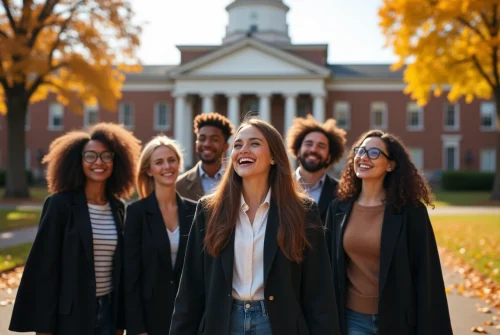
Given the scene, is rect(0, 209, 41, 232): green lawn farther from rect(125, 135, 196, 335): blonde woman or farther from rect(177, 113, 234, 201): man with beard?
rect(125, 135, 196, 335): blonde woman

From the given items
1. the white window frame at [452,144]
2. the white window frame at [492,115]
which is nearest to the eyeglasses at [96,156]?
the white window frame at [452,144]

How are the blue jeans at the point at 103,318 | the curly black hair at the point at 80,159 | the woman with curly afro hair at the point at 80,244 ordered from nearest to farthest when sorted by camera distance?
1. the woman with curly afro hair at the point at 80,244
2. the blue jeans at the point at 103,318
3. the curly black hair at the point at 80,159

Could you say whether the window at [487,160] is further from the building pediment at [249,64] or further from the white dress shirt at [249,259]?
the white dress shirt at [249,259]

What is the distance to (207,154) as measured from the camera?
20.0ft

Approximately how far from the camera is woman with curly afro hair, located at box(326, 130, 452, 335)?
3990 mm

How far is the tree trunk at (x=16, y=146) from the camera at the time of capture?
25688 millimetres

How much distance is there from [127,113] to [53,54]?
2272 cm

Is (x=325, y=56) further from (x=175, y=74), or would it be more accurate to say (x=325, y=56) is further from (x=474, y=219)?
(x=474, y=219)

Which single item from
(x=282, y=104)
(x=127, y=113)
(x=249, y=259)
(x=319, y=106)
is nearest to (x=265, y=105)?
(x=282, y=104)

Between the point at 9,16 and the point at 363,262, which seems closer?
the point at 363,262

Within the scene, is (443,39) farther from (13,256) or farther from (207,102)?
(207,102)

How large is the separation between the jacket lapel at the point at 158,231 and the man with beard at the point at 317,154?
1541 mm

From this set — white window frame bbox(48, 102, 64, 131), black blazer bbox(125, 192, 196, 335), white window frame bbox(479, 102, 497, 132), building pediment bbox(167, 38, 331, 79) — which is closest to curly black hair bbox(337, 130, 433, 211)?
black blazer bbox(125, 192, 196, 335)

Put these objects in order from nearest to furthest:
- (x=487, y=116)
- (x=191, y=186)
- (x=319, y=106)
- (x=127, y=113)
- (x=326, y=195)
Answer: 1. (x=326, y=195)
2. (x=191, y=186)
3. (x=319, y=106)
4. (x=487, y=116)
5. (x=127, y=113)
